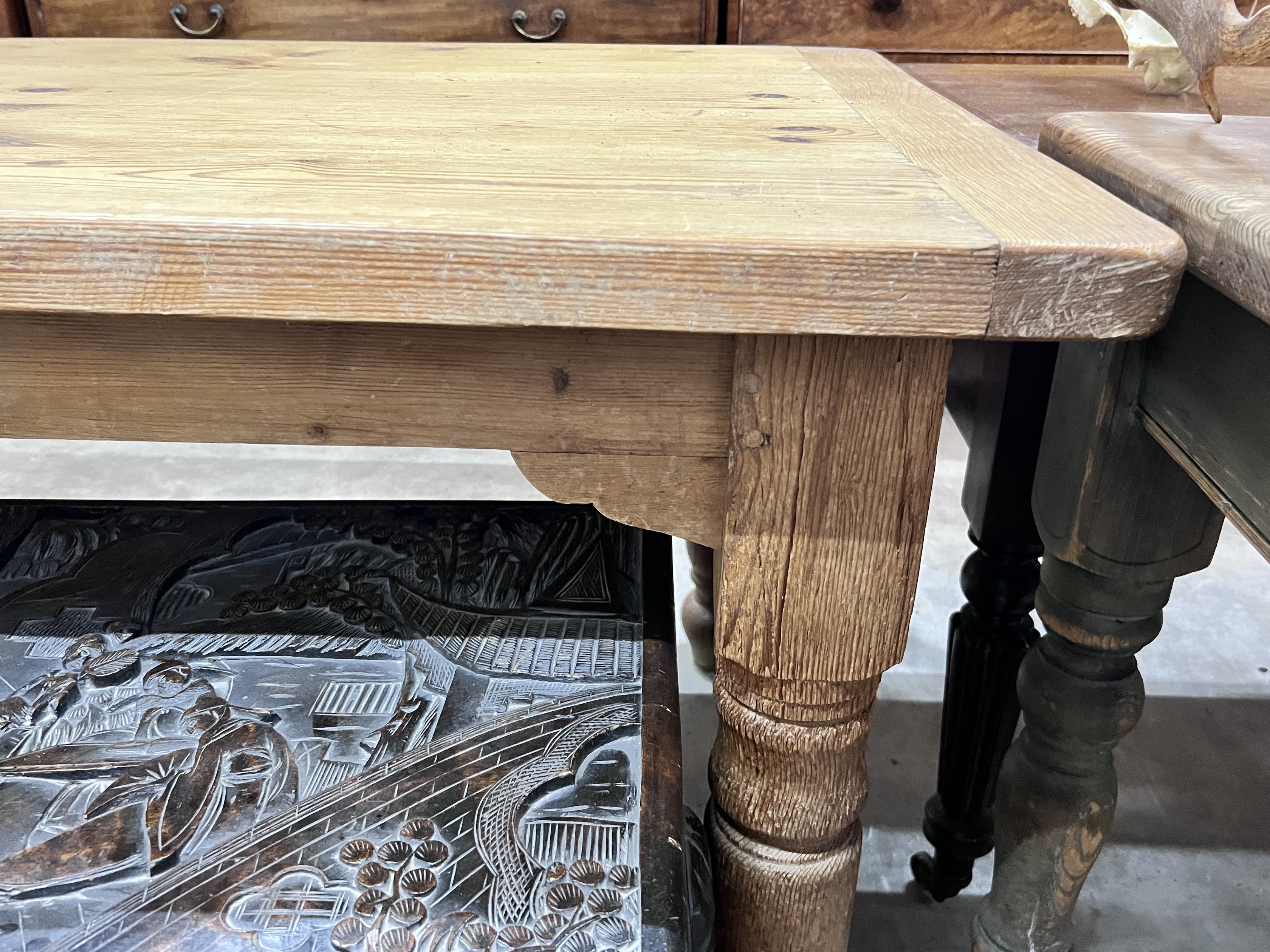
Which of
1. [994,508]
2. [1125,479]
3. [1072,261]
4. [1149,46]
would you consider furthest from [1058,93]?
[1072,261]

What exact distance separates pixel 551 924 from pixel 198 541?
0.43m

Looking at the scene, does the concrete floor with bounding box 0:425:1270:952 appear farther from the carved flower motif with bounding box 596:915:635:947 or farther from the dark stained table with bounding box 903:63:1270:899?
the carved flower motif with bounding box 596:915:635:947

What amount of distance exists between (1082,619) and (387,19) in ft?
4.70

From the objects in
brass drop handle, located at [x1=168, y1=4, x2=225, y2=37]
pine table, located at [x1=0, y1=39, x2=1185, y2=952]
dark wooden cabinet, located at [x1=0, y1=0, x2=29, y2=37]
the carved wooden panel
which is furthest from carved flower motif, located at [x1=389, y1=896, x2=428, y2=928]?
dark wooden cabinet, located at [x1=0, y1=0, x2=29, y2=37]

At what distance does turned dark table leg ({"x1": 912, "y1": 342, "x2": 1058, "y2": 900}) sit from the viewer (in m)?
0.77

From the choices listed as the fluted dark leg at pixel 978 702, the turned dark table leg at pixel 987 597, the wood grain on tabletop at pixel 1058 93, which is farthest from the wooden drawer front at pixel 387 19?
the fluted dark leg at pixel 978 702

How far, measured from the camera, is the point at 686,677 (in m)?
1.37

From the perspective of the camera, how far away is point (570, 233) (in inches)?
14.4

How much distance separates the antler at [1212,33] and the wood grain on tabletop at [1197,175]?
0.12ft

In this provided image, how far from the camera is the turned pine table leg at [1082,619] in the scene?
23.1 inches

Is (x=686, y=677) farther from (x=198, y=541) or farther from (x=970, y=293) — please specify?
(x=970, y=293)

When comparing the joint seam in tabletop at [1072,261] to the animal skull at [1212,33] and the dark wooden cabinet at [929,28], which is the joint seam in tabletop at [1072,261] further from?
the dark wooden cabinet at [929,28]

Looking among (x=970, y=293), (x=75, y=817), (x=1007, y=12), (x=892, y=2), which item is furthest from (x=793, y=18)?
(x=75, y=817)

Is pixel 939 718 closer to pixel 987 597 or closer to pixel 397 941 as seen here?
pixel 987 597
